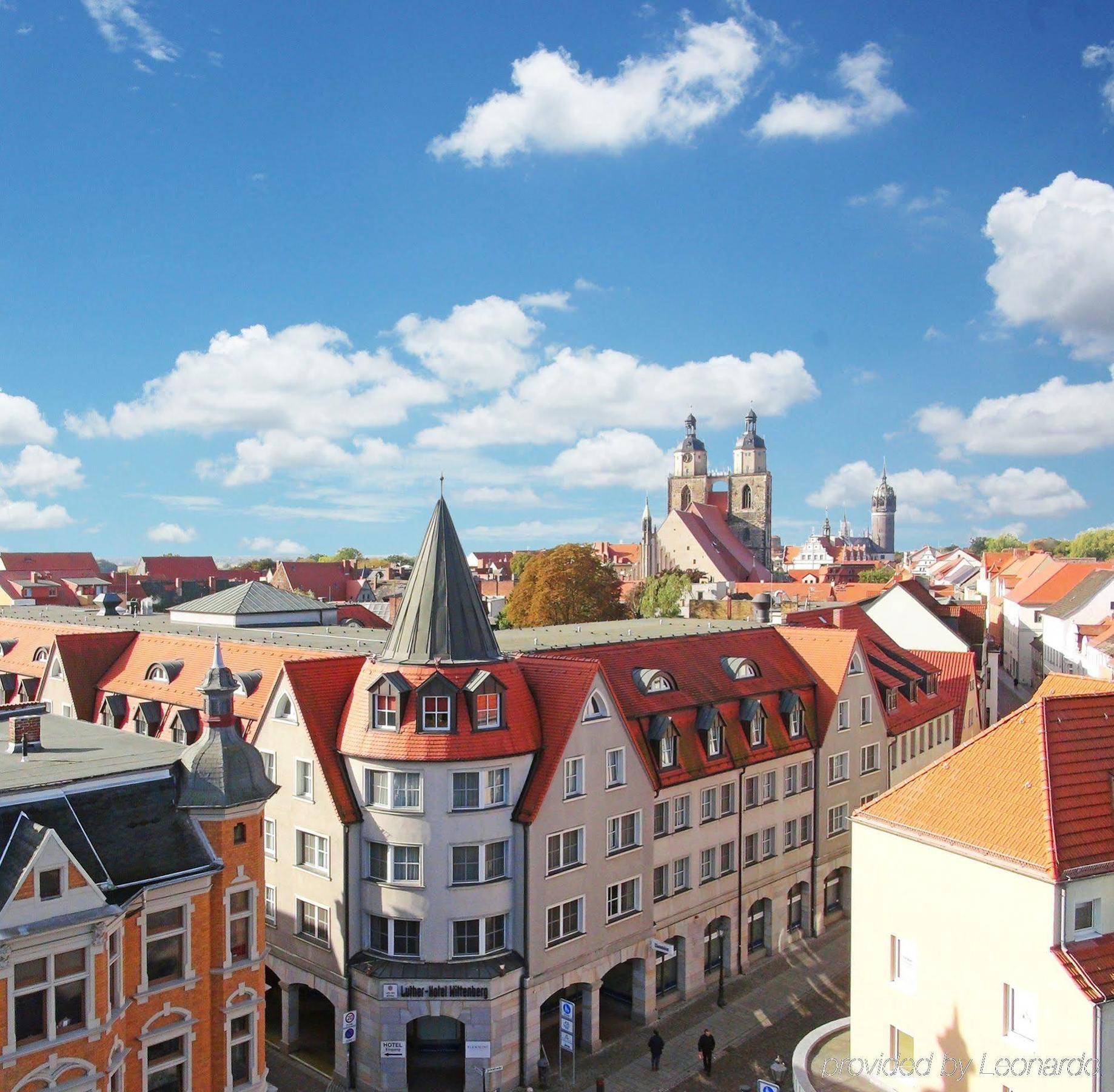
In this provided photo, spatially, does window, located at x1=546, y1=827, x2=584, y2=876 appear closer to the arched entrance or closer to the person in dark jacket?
the arched entrance

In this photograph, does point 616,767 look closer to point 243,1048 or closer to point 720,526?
point 243,1048

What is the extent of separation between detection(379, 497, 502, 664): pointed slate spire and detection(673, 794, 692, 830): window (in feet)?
29.9

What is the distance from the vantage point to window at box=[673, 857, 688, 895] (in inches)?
1436

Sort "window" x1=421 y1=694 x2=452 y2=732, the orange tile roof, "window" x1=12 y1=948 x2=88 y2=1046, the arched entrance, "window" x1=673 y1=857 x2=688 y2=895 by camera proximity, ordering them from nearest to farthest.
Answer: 1. "window" x1=12 y1=948 x2=88 y2=1046
2. the orange tile roof
3. "window" x1=421 y1=694 x2=452 y2=732
4. the arched entrance
5. "window" x1=673 y1=857 x2=688 y2=895

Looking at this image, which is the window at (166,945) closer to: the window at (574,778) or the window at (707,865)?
the window at (574,778)

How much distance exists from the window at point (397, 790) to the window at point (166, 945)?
717 cm

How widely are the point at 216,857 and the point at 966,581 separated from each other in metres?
170

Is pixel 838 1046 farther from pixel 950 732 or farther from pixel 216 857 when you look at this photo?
pixel 950 732

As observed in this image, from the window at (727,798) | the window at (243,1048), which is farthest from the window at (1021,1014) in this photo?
the window at (243,1048)

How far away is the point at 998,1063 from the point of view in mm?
22625

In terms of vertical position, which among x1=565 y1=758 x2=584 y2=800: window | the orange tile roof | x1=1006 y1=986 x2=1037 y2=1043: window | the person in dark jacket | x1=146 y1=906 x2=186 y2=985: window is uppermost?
the orange tile roof

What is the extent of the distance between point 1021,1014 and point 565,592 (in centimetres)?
6384

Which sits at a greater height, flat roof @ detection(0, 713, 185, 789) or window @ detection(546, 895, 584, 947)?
flat roof @ detection(0, 713, 185, 789)

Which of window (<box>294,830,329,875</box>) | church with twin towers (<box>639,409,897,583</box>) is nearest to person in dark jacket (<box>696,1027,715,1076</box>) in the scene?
window (<box>294,830,329,875</box>)
